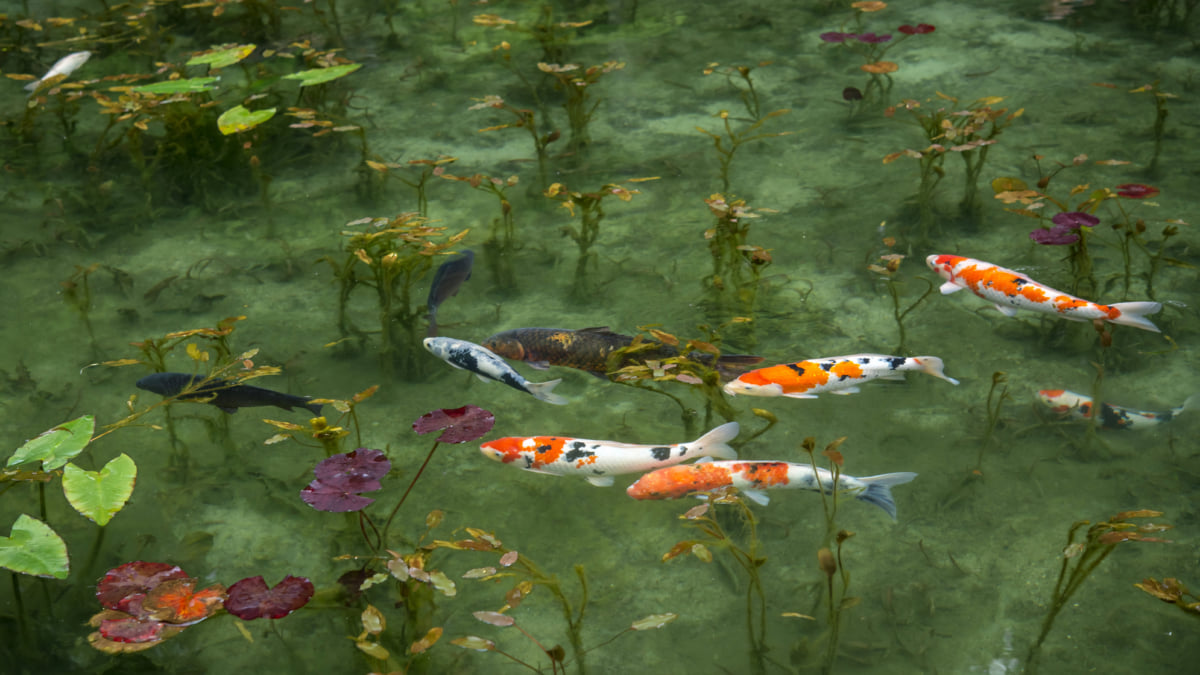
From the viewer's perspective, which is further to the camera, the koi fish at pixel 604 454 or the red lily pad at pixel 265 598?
the koi fish at pixel 604 454

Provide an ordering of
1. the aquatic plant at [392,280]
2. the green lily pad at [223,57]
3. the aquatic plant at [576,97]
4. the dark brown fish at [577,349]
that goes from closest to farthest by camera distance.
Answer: the dark brown fish at [577,349] → the aquatic plant at [392,280] → the aquatic plant at [576,97] → the green lily pad at [223,57]

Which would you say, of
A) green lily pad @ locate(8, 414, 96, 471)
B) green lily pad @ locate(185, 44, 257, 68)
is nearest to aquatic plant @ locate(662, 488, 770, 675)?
green lily pad @ locate(8, 414, 96, 471)

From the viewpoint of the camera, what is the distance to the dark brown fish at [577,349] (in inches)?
152

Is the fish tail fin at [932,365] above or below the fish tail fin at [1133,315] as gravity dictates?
below

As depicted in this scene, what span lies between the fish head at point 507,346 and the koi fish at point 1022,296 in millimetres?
1936

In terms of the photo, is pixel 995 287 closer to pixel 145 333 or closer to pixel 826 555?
pixel 826 555

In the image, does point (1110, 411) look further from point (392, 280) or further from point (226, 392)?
point (226, 392)

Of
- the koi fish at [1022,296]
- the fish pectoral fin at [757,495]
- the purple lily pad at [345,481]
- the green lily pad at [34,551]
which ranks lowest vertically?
the fish pectoral fin at [757,495]

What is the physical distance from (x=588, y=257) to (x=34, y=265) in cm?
303

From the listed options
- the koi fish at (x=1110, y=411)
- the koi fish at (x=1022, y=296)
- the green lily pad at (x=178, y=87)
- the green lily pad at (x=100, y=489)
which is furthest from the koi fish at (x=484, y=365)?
the green lily pad at (x=178, y=87)

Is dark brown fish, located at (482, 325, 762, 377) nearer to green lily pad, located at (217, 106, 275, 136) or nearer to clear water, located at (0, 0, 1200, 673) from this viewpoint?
clear water, located at (0, 0, 1200, 673)

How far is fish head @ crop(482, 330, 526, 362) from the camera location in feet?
13.2

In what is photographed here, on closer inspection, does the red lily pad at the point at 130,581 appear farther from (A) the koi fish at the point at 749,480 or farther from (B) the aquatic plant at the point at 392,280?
(A) the koi fish at the point at 749,480

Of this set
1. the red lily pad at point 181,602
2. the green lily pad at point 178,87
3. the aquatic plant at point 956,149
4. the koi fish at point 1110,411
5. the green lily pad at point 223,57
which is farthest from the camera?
the green lily pad at point 223,57
